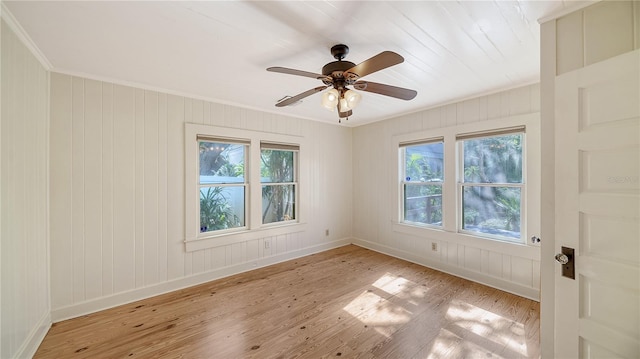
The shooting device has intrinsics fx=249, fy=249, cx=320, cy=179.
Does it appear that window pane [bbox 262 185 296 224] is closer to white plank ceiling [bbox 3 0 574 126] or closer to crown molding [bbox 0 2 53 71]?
white plank ceiling [bbox 3 0 574 126]

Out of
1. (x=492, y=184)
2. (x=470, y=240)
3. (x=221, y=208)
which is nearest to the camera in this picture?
(x=492, y=184)

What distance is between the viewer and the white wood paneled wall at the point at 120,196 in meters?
2.45

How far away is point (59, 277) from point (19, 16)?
225cm

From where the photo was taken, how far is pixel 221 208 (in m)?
3.56

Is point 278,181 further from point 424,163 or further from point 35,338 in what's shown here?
point 35,338

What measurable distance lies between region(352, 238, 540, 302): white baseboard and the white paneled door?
5.26 feet

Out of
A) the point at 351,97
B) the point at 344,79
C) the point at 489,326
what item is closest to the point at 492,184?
the point at 489,326

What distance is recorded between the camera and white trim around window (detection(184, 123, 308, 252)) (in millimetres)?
3178

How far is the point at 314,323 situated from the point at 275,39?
2489 mm

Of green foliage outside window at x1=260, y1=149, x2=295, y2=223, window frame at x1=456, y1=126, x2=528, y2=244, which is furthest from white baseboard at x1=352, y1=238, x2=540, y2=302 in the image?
green foliage outside window at x1=260, y1=149, x2=295, y2=223

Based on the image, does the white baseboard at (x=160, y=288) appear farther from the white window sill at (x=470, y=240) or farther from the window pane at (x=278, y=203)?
the white window sill at (x=470, y=240)

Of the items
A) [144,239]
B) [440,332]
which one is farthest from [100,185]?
[440,332]

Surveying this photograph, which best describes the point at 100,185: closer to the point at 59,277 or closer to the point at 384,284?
the point at 59,277

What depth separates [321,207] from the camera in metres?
4.61
